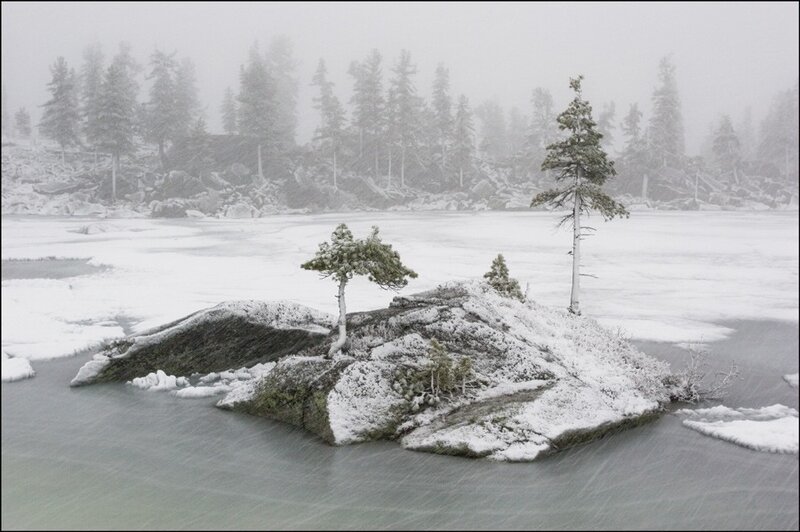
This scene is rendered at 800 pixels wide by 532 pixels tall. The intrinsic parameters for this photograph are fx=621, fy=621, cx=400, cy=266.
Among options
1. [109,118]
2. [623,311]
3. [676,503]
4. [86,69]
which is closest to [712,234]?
[623,311]

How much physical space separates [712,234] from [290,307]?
1623 inches

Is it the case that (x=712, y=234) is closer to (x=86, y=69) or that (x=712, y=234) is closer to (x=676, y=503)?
(x=676, y=503)

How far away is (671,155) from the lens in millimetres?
90562

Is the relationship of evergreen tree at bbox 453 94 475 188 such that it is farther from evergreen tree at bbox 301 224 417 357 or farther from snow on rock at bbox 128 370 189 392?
snow on rock at bbox 128 370 189 392

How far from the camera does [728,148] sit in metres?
92.6

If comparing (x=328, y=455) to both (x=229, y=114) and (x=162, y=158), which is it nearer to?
(x=162, y=158)

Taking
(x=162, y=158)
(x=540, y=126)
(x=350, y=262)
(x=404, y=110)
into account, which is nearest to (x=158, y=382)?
(x=350, y=262)

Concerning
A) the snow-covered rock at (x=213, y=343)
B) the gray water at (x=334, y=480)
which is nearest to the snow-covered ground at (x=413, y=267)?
the snow-covered rock at (x=213, y=343)

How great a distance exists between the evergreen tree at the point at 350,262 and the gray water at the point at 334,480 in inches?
155

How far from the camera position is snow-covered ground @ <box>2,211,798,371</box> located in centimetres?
2333

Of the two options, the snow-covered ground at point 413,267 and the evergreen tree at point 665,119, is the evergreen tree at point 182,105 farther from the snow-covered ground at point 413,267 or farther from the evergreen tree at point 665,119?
the evergreen tree at point 665,119

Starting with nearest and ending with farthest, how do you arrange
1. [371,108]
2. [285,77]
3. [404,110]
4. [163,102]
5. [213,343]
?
[213,343]
[163,102]
[404,110]
[371,108]
[285,77]

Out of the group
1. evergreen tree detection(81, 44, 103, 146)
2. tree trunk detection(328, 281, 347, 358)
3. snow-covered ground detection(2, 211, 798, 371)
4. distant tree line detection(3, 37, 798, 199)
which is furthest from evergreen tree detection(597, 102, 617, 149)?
tree trunk detection(328, 281, 347, 358)

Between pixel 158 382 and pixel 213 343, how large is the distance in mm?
Result: 1934
